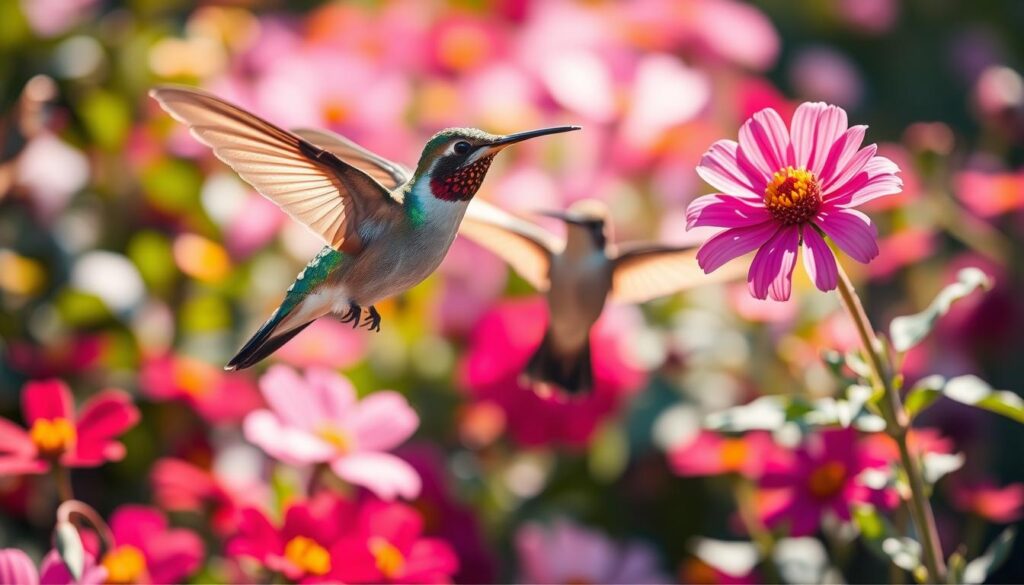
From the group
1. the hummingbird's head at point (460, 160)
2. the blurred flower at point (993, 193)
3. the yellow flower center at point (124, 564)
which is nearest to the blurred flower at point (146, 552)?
the yellow flower center at point (124, 564)

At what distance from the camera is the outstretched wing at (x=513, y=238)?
76cm

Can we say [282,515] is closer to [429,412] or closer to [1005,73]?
[429,412]

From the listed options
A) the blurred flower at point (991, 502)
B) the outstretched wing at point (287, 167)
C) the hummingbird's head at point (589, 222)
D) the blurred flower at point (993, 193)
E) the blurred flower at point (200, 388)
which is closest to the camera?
the outstretched wing at point (287, 167)

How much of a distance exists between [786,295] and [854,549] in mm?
947

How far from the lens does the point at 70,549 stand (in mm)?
719

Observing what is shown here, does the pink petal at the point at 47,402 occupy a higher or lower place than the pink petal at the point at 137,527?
higher

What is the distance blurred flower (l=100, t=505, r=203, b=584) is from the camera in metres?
0.85

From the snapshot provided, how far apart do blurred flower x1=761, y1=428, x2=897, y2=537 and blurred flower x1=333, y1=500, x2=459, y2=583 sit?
0.25 metres

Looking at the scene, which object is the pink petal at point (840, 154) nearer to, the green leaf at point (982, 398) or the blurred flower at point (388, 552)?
the green leaf at point (982, 398)

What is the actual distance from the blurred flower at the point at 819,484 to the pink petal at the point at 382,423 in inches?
10.8

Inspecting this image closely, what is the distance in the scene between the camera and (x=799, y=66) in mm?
2082

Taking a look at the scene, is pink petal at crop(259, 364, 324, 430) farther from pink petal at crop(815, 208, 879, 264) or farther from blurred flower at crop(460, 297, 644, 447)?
pink petal at crop(815, 208, 879, 264)

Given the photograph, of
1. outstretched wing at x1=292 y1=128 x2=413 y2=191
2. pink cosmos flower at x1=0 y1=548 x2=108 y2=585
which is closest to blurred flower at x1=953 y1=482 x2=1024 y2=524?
outstretched wing at x1=292 y1=128 x2=413 y2=191

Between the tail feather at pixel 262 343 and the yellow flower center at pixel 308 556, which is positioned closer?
the tail feather at pixel 262 343
